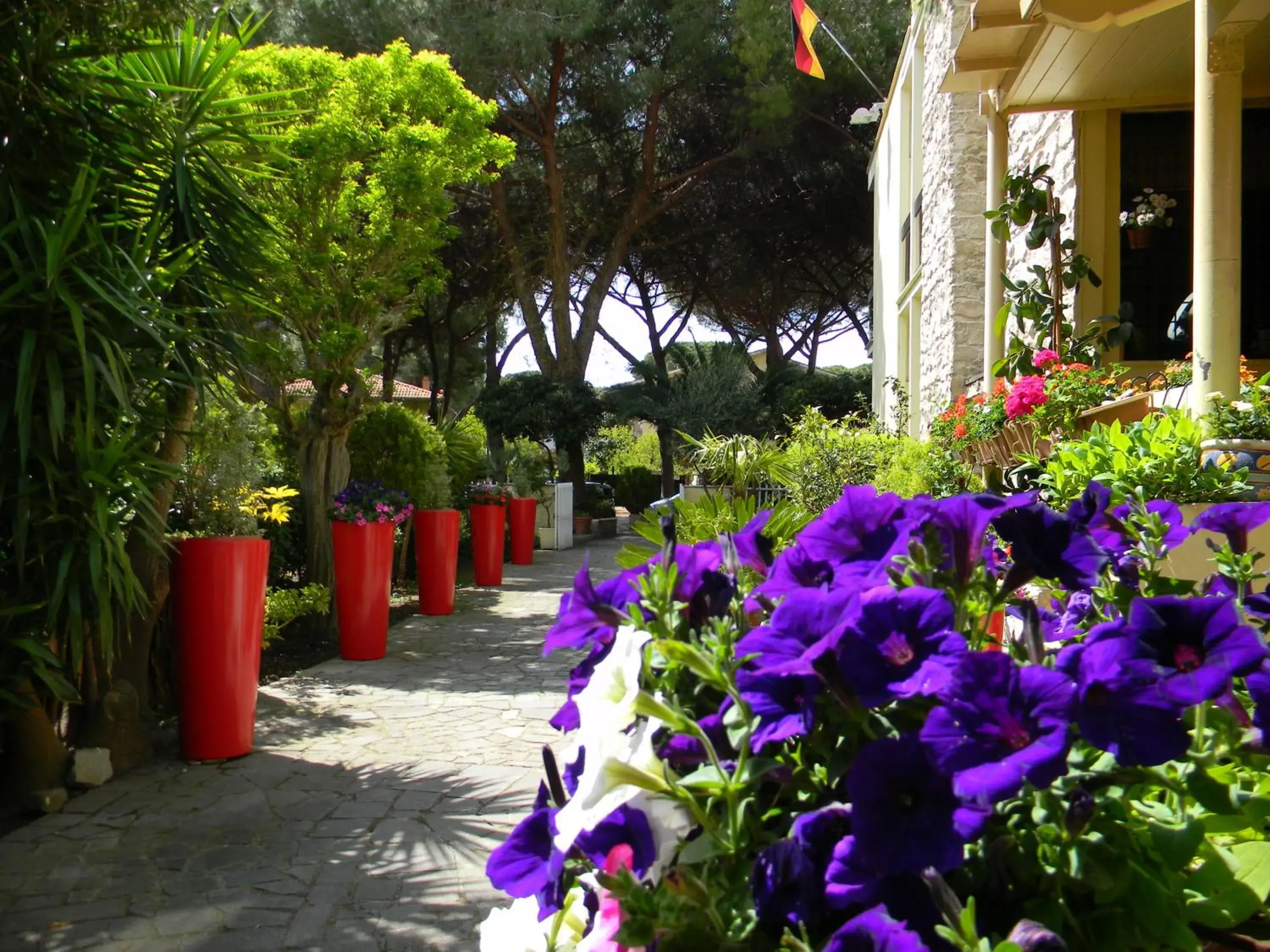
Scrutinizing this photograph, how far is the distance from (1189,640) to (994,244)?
292 inches

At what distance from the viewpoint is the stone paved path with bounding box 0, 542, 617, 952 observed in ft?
9.73

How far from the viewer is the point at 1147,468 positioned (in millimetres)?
2850

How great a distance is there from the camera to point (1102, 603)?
96 centimetres

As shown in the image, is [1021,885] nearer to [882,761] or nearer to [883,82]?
[882,761]

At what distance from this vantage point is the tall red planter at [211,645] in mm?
4555

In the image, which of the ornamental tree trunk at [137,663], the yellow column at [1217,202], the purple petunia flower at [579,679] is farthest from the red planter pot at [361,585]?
the purple petunia flower at [579,679]

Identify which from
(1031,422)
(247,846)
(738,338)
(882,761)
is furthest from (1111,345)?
(738,338)

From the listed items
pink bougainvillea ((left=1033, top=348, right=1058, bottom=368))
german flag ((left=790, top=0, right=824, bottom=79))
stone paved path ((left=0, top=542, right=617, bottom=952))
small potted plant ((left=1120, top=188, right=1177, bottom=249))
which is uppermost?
german flag ((left=790, top=0, right=824, bottom=79))

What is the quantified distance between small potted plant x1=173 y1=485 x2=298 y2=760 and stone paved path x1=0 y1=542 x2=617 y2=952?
130 millimetres

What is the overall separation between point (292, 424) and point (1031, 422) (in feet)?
19.3

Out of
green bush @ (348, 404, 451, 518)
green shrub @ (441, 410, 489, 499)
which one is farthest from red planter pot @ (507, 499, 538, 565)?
green bush @ (348, 404, 451, 518)

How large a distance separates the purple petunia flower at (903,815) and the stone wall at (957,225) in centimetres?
867

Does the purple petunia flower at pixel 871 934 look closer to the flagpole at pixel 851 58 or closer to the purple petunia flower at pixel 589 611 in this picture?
the purple petunia flower at pixel 589 611

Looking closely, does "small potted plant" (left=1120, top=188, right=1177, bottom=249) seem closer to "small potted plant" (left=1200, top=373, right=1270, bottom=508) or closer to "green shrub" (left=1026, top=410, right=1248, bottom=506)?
"small potted plant" (left=1200, top=373, right=1270, bottom=508)
